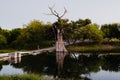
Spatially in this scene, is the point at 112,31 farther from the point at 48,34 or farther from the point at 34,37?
the point at 34,37

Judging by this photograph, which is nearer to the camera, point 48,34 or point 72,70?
point 72,70

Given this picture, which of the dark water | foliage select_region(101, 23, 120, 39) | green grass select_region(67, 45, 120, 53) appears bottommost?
the dark water

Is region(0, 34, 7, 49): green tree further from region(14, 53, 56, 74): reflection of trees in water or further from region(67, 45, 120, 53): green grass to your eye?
region(14, 53, 56, 74): reflection of trees in water

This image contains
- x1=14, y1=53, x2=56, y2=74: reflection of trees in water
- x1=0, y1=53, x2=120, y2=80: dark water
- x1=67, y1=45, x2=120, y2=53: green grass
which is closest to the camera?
x1=0, y1=53, x2=120, y2=80: dark water

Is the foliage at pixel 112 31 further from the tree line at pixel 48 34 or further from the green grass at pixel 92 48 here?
the green grass at pixel 92 48

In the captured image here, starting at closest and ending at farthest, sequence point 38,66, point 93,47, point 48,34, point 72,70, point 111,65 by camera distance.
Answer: point 72,70, point 38,66, point 111,65, point 93,47, point 48,34

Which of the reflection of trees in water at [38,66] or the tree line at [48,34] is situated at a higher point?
the tree line at [48,34]

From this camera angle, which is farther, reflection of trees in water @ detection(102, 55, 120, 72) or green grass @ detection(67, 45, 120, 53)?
green grass @ detection(67, 45, 120, 53)

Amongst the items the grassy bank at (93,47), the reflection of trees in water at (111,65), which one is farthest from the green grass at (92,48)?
the reflection of trees in water at (111,65)

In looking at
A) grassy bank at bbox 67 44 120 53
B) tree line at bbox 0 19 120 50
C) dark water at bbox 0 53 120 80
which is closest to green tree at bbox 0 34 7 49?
tree line at bbox 0 19 120 50

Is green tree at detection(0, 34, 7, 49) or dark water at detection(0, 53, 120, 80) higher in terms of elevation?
green tree at detection(0, 34, 7, 49)

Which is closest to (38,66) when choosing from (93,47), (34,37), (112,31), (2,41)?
(93,47)

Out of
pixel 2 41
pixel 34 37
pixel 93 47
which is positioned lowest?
pixel 93 47

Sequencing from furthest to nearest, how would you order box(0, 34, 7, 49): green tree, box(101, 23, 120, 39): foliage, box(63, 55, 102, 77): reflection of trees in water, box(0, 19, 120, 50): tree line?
box(101, 23, 120, 39): foliage → box(0, 34, 7, 49): green tree → box(0, 19, 120, 50): tree line → box(63, 55, 102, 77): reflection of trees in water
